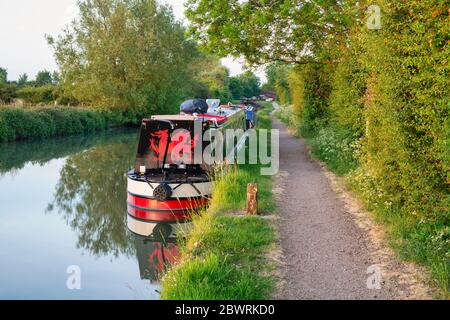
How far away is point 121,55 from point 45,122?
8.56 meters

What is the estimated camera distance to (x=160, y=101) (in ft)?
119

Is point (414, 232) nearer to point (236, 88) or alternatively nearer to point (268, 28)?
point (268, 28)

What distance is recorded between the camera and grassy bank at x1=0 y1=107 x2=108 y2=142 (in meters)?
24.1

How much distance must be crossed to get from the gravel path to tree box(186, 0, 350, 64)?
15.2ft

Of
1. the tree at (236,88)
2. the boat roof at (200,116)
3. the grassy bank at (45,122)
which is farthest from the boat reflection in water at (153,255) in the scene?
the tree at (236,88)

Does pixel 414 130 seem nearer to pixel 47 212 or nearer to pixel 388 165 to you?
pixel 388 165

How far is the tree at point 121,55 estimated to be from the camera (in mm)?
33719

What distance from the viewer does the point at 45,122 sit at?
90.4 feet

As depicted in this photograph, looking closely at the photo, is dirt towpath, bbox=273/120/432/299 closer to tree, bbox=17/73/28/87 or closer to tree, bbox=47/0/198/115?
tree, bbox=47/0/198/115

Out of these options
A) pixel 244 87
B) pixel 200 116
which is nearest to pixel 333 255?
pixel 200 116

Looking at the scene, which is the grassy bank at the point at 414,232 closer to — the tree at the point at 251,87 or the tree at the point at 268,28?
the tree at the point at 268,28

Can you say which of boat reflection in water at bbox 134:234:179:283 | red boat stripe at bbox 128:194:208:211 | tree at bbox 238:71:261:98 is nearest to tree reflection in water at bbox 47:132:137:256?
boat reflection in water at bbox 134:234:179:283
